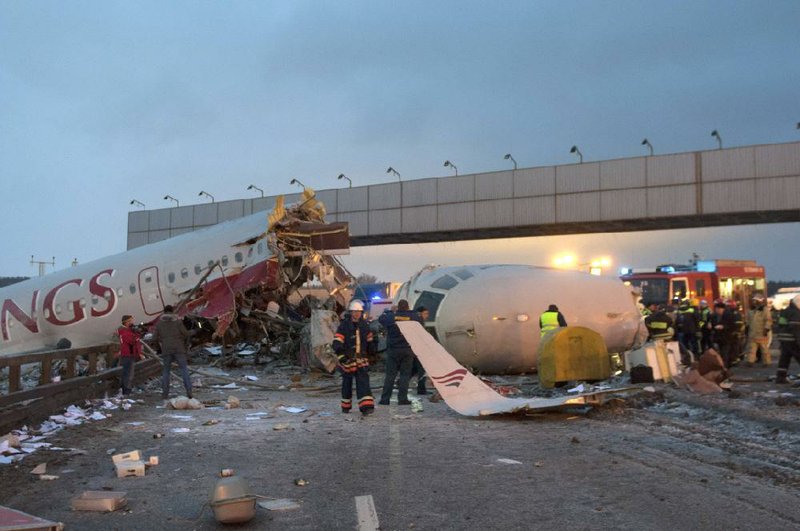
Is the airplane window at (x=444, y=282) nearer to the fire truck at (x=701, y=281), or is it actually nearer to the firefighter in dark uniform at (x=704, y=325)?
the firefighter in dark uniform at (x=704, y=325)

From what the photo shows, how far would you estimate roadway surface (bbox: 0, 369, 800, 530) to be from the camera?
515 cm

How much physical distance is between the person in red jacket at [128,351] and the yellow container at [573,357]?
770cm

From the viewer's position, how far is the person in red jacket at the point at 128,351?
1321cm

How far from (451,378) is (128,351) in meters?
6.62

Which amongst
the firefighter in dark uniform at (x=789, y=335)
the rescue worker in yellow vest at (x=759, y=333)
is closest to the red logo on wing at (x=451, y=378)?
the firefighter in dark uniform at (x=789, y=335)

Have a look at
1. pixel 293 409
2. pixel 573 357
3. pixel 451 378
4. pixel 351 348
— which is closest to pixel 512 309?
pixel 573 357

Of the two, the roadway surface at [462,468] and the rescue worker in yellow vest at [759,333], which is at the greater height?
the rescue worker in yellow vest at [759,333]

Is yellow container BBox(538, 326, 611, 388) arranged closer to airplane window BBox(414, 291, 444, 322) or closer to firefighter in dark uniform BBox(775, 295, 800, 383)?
firefighter in dark uniform BBox(775, 295, 800, 383)

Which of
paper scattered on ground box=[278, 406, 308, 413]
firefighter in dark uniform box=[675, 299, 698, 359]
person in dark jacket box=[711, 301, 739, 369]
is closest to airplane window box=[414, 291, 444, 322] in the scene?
paper scattered on ground box=[278, 406, 308, 413]

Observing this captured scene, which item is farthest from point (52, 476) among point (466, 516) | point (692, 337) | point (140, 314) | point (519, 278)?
point (692, 337)

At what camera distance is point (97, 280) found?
70.5 ft

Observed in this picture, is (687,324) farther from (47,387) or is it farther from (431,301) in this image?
(47,387)

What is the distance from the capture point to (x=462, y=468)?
267 inches

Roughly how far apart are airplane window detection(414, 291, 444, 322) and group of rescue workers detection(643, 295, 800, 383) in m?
5.04
